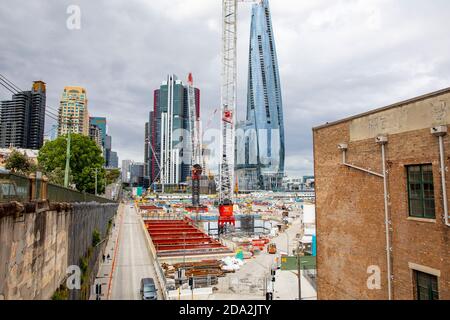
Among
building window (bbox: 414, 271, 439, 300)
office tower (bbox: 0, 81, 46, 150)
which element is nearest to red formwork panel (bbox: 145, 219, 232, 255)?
office tower (bbox: 0, 81, 46, 150)

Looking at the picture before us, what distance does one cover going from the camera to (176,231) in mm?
67125

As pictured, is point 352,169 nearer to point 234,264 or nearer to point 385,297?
point 385,297

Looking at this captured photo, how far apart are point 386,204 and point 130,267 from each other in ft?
98.8

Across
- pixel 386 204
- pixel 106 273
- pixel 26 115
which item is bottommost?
pixel 106 273

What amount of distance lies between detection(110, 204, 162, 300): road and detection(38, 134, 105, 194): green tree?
35.6 feet

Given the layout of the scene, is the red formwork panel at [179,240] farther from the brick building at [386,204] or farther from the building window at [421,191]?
the building window at [421,191]

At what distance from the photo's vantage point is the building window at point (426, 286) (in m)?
11.4

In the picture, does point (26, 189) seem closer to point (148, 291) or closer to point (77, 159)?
point (148, 291)

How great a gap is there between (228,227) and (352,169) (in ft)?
Result: 226

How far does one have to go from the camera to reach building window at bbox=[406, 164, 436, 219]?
11547 millimetres

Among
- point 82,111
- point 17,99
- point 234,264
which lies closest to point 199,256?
point 234,264

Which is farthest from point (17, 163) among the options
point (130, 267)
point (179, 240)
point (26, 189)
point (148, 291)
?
point (179, 240)

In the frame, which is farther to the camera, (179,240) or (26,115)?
(26,115)

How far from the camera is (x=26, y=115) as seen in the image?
63.8 metres
